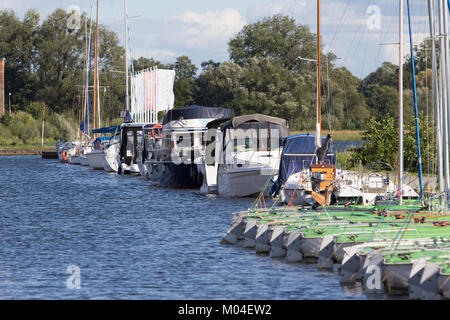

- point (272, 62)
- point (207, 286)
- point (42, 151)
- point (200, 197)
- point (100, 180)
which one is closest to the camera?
point (207, 286)

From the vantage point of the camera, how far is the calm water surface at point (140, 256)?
19.5m

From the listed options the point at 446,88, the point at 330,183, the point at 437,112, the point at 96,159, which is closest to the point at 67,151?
the point at 96,159

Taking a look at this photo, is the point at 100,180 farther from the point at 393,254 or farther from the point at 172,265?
the point at 393,254

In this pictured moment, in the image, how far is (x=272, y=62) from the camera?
4879 inches

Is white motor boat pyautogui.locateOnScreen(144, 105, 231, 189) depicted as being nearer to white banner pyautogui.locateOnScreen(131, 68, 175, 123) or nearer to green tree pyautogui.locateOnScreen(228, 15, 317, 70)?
white banner pyautogui.locateOnScreen(131, 68, 175, 123)

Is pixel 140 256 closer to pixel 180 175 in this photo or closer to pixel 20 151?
pixel 180 175

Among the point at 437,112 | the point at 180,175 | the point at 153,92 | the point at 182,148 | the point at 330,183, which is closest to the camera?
the point at 437,112

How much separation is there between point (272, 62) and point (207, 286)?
4156 inches

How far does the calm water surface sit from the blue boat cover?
267 cm

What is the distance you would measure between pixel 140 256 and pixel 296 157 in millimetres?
12055

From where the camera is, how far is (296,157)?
3512 centimetres

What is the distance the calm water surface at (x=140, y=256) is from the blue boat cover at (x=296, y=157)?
2665mm

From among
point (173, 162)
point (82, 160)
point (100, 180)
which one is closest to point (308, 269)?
point (173, 162)

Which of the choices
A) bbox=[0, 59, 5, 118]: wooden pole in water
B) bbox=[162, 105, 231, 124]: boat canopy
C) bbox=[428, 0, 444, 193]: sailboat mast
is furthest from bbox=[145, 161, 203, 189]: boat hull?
bbox=[0, 59, 5, 118]: wooden pole in water
